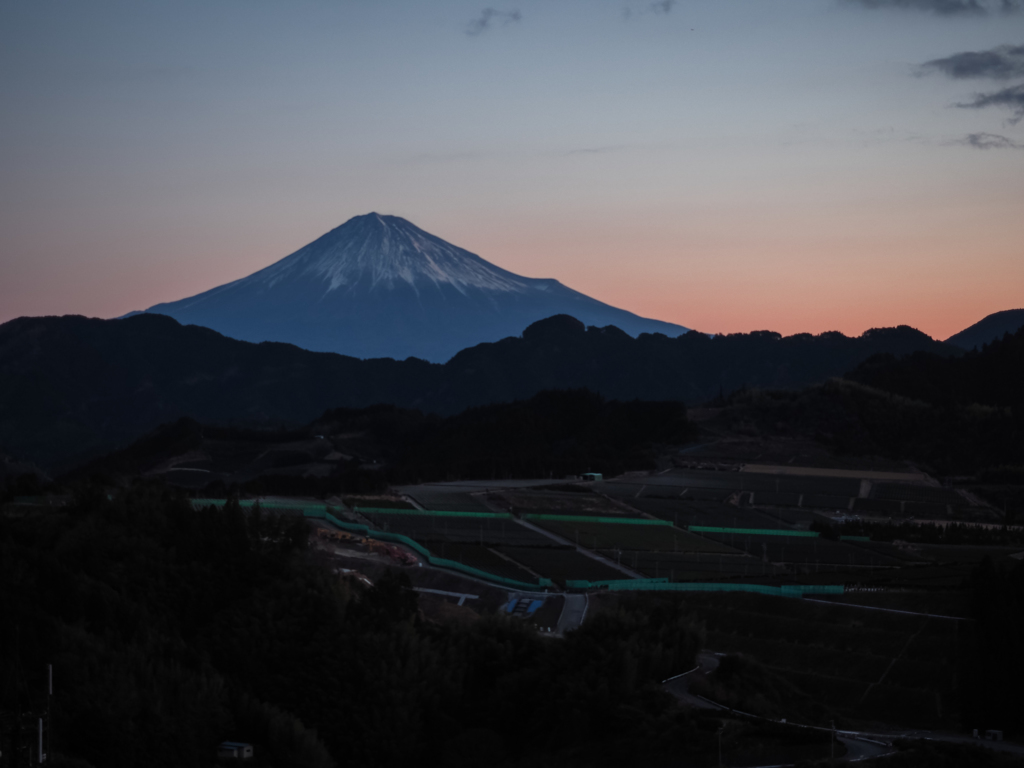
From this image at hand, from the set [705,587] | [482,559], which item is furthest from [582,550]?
[705,587]

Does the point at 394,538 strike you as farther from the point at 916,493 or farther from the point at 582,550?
the point at 916,493


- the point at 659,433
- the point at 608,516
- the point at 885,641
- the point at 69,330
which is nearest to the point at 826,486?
the point at 608,516

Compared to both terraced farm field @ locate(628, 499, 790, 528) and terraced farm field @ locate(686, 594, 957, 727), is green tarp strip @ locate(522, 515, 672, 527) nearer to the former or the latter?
terraced farm field @ locate(628, 499, 790, 528)

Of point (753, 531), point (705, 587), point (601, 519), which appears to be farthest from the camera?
point (601, 519)

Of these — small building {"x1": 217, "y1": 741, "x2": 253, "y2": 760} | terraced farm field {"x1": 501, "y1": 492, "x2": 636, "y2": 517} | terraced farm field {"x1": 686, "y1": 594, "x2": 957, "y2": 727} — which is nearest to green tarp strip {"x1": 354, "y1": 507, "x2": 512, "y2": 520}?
terraced farm field {"x1": 501, "y1": 492, "x2": 636, "y2": 517}

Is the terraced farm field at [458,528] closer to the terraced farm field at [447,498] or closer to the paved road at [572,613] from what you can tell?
the terraced farm field at [447,498]

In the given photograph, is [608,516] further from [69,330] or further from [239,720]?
[69,330]

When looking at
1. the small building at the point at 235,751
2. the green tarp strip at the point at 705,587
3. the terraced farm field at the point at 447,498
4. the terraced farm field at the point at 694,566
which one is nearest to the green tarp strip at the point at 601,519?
the terraced farm field at the point at 447,498
